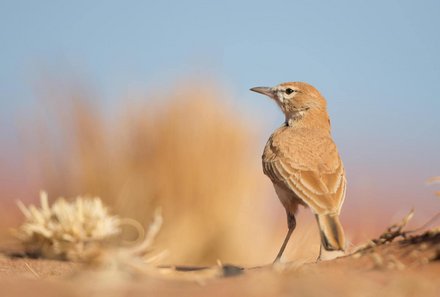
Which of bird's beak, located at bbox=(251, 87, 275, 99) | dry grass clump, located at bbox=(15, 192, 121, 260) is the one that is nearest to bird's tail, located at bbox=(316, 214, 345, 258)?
bird's beak, located at bbox=(251, 87, 275, 99)

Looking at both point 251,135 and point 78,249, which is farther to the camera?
point 251,135

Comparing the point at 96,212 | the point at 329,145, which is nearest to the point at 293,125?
the point at 329,145

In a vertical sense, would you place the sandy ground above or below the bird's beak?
below

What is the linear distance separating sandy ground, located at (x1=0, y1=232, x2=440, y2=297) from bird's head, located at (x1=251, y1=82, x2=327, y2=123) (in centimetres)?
233

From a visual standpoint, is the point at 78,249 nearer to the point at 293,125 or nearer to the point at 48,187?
the point at 293,125

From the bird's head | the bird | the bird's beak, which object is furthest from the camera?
the bird's beak

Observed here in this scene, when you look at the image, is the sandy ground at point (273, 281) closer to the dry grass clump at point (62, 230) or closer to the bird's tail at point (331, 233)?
the bird's tail at point (331, 233)

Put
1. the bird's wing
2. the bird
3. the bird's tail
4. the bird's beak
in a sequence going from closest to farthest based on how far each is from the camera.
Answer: the bird's tail, the bird, the bird's wing, the bird's beak

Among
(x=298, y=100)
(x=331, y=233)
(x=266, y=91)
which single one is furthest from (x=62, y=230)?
(x=331, y=233)

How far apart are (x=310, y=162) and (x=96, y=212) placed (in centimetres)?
205

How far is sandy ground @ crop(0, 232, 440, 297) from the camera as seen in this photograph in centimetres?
187

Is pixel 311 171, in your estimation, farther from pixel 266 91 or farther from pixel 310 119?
pixel 266 91

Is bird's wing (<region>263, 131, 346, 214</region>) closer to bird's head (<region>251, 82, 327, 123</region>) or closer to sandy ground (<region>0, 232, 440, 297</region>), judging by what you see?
bird's head (<region>251, 82, 327, 123</region>)

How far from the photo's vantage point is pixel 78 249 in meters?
4.79
